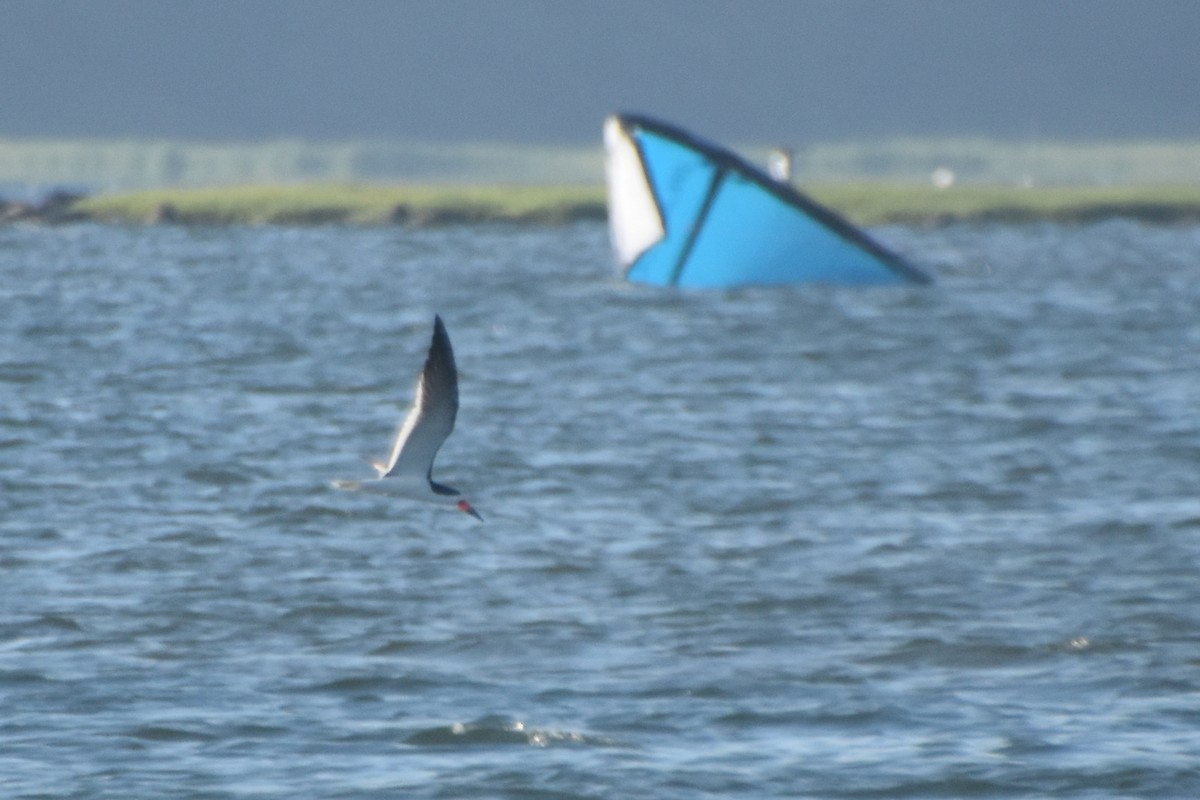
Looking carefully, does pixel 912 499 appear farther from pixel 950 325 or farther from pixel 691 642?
pixel 950 325

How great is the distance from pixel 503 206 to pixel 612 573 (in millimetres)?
66595

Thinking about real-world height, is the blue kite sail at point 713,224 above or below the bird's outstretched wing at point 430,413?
above

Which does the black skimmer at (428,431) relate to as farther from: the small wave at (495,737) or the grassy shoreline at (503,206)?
the grassy shoreline at (503,206)

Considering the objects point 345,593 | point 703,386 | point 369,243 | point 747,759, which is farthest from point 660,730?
point 369,243

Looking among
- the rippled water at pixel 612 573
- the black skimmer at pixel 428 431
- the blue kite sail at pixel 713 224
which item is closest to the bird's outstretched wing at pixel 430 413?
the black skimmer at pixel 428 431

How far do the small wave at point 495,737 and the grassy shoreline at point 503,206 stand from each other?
225 feet

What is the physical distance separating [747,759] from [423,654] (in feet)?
11.5

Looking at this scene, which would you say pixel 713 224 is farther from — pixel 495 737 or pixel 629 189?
pixel 495 737

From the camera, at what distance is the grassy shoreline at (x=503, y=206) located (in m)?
85.6

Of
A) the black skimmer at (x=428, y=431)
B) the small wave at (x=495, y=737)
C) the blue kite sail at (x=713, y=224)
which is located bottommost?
the small wave at (x=495, y=737)

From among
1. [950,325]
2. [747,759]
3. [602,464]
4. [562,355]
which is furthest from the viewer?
[950,325]

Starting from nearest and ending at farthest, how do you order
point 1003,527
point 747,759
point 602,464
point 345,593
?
point 747,759 < point 345,593 < point 1003,527 < point 602,464

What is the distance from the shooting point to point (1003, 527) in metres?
22.1

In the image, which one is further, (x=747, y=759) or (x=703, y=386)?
(x=703, y=386)
